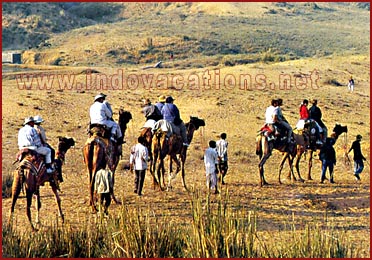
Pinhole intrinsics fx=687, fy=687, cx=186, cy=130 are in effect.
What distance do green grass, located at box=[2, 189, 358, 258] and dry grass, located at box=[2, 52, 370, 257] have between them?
0.37 m

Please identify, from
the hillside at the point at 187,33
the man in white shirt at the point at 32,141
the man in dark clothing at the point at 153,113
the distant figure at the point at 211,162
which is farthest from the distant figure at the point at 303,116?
the hillside at the point at 187,33

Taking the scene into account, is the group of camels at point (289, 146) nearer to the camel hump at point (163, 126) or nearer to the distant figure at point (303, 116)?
the distant figure at point (303, 116)

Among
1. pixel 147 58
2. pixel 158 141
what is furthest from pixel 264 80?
pixel 158 141

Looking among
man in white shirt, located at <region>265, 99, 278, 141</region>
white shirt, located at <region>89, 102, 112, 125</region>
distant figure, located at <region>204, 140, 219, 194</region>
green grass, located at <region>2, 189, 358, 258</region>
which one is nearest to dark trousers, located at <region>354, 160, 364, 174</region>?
man in white shirt, located at <region>265, 99, 278, 141</region>

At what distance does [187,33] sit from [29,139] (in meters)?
57.7

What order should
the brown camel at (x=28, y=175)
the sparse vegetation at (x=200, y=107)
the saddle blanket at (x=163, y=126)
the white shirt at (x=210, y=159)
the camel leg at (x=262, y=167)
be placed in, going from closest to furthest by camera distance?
1. the sparse vegetation at (x=200, y=107)
2. the brown camel at (x=28, y=175)
3. the white shirt at (x=210, y=159)
4. the saddle blanket at (x=163, y=126)
5. the camel leg at (x=262, y=167)

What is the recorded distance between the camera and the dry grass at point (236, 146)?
48.9 feet

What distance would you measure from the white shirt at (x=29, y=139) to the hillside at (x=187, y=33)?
133 feet

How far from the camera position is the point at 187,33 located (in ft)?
230

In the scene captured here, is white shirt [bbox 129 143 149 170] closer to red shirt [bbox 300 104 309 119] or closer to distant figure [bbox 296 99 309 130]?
distant figure [bbox 296 99 309 130]

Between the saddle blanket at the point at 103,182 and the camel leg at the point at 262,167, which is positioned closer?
the saddle blanket at the point at 103,182

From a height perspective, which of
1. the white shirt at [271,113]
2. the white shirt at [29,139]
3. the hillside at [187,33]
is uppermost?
the hillside at [187,33]

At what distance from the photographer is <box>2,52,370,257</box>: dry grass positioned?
14.9 meters

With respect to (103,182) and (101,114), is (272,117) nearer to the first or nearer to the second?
(101,114)
